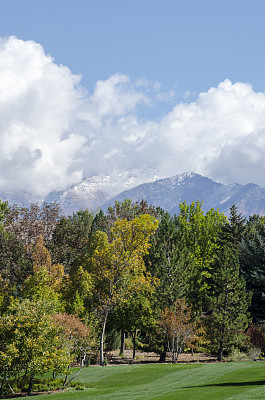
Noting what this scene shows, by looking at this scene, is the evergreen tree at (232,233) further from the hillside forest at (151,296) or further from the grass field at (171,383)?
the grass field at (171,383)

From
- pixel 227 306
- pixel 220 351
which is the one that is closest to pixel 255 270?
pixel 227 306

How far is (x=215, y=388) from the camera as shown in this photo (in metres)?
23.4

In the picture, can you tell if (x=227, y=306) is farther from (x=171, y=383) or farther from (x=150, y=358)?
(x=171, y=383)

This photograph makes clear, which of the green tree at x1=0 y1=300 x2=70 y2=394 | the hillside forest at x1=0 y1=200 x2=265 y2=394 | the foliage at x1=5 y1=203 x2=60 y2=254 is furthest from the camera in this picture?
the foliage at x1=5 y1=203 x2=60 y2=254

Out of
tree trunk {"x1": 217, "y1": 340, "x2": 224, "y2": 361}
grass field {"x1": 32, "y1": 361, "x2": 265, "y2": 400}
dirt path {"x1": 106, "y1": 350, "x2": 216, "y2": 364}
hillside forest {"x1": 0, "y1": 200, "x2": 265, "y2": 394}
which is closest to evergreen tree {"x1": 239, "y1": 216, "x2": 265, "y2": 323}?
hillside forest {"x1": 0, "y1": 200, "x2": 265, "y2": 394}

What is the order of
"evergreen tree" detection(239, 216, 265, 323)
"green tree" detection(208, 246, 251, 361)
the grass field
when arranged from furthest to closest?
"evergreen tree" detection(239, 216, 265, 323)
"green tree" detection(208, 246, 251, 361)
the grass field

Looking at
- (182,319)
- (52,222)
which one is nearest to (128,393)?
(182,319)

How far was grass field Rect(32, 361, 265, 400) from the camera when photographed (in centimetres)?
2178

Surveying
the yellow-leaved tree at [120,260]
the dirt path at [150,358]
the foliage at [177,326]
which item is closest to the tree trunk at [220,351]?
the dirt path at [150,358]

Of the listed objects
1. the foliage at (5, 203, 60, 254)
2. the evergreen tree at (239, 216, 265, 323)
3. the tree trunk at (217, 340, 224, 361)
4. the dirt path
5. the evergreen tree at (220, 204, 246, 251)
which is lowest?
the dirt path

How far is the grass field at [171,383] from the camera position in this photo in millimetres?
21781

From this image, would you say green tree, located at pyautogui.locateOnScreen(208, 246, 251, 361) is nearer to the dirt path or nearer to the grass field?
the dirt path

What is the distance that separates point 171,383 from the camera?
27.7 m

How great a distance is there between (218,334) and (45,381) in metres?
20.2
